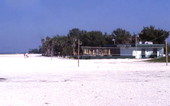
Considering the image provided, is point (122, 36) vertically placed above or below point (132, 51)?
above

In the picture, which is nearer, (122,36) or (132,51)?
(132,51)

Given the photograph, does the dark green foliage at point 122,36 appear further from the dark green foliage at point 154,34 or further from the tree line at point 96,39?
the dark green foliage at point 154,34

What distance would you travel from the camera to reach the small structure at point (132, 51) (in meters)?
65.5

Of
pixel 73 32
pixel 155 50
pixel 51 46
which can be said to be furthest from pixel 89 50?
pixel 73 32

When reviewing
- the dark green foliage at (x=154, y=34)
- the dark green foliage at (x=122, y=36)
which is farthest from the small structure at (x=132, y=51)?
the dark green foliage at (x=122, y=36)

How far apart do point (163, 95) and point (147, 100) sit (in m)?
1.23

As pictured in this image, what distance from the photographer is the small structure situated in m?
65.5

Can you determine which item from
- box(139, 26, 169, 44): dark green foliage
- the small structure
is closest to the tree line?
box(139, 26, 169, 44): dark green foliage

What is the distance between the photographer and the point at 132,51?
218 feet

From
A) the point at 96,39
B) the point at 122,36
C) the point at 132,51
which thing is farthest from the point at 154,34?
the point at 132,51

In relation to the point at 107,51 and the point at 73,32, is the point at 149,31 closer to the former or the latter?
the point at 107,51

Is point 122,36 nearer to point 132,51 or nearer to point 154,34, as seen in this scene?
point 154,34

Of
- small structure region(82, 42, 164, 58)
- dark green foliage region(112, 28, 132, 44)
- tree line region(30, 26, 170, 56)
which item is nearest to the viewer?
small structure region(82, 42, 164, 58)

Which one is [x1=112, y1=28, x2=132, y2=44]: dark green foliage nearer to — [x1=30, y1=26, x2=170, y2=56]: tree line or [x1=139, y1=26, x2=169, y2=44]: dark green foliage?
[x1=30, y1=26, x2=170, y2=56]: tree line
